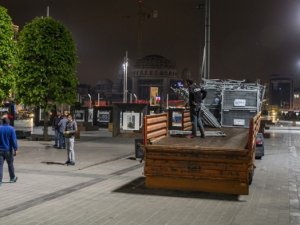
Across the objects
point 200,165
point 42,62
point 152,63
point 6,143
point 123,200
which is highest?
point 152,63

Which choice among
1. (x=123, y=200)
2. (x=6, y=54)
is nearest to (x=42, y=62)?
(x=6, y=54)

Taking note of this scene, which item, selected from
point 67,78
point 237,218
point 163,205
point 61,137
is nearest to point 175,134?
point 163,205

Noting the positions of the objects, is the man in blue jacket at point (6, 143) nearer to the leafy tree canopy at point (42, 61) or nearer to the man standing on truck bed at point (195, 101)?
the man standing on truck bed at point (195, 101)

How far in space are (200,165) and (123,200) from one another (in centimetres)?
202

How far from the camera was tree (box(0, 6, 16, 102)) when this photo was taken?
25.2 m

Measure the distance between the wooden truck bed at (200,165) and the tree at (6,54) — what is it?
14.6m

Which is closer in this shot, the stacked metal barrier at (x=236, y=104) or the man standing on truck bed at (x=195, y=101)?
the man standing on truck bed at (x=195, y=101)

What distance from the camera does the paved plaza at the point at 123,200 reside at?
985cm

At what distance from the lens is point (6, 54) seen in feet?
83.7

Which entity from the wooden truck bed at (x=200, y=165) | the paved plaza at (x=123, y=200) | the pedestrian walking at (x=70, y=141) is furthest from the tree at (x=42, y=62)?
the wooden truck bed at (x=200, y=165)

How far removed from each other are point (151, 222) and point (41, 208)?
2.55m

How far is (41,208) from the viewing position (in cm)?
1065

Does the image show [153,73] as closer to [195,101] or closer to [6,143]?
[195,101]

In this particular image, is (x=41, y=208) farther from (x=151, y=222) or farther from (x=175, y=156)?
(x=175, y=156)
